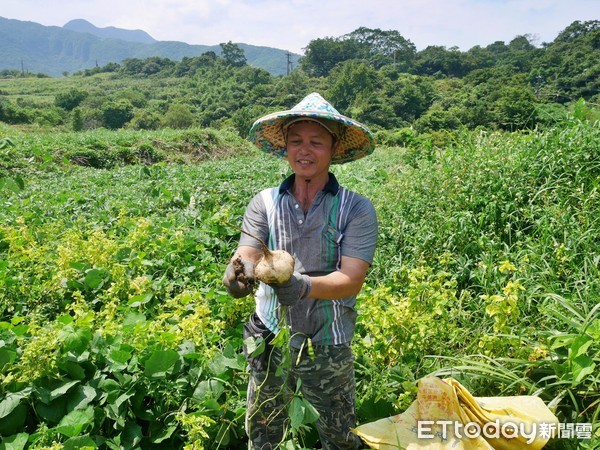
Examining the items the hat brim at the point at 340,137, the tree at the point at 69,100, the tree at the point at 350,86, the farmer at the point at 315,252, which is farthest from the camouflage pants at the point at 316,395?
the tree at the point at 69,100

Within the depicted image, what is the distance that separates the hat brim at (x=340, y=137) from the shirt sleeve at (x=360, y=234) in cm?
31

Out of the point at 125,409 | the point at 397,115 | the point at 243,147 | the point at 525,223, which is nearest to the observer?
the point at 125,409

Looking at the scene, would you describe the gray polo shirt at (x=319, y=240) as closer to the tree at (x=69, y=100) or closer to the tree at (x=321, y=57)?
the tree at (x=69, y=100)

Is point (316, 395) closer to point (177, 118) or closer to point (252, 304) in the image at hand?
point (252, 304)

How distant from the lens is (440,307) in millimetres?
2402

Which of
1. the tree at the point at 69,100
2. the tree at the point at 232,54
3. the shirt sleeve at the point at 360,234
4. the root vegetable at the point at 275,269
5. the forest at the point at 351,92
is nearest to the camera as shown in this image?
the root vegetable at the point at 275,269

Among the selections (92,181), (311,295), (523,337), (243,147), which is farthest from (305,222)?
(243,147)

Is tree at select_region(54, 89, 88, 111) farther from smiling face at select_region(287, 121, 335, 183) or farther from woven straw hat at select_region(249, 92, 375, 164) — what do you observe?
smiling face at select_region(287, 121, 335, 183)

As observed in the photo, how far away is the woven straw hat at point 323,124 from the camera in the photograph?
1.63 m

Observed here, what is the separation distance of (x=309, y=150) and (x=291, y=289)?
57 centimetres

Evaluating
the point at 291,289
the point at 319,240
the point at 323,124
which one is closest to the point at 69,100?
the point at 323,124

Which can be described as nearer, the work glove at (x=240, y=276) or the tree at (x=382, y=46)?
the work glove at (x=240, y=276)

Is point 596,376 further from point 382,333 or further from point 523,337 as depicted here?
point 382,333

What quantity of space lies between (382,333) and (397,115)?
44.2 meters
